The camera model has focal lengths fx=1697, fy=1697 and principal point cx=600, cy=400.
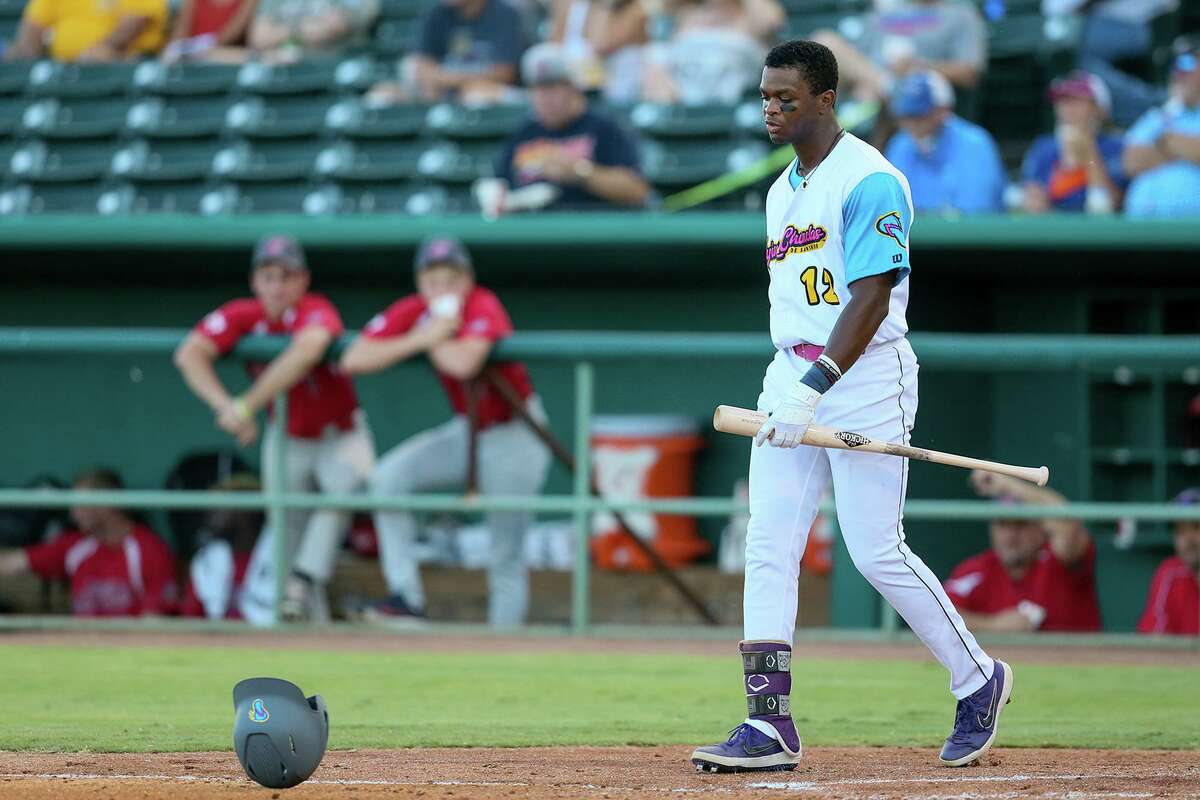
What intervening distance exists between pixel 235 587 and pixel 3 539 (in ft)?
3.82

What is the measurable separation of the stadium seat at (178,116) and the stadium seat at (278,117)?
11 cm

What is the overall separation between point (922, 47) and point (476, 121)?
2.47 meters

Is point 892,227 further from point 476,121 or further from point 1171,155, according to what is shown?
point 476,121

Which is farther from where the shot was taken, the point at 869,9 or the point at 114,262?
the point at 869,9

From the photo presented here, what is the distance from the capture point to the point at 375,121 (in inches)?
380

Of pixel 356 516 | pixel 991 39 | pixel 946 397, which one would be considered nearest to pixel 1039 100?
pixel 991 39

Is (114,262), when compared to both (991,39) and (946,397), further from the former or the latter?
(991,39)

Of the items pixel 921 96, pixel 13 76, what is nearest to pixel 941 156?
pixel 921 96

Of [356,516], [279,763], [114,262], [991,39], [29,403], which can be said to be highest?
[991,39]

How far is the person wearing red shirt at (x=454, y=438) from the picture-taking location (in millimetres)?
7156

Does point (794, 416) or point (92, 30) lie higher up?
point (92, 30)

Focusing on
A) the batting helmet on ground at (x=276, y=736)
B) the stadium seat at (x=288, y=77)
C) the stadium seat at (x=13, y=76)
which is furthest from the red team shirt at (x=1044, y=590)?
the stadium seat at (x=13, y=76)

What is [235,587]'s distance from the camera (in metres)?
7.50

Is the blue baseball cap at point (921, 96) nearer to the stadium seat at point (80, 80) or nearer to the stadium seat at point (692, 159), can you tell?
the stadium seat at point (692, 159)
